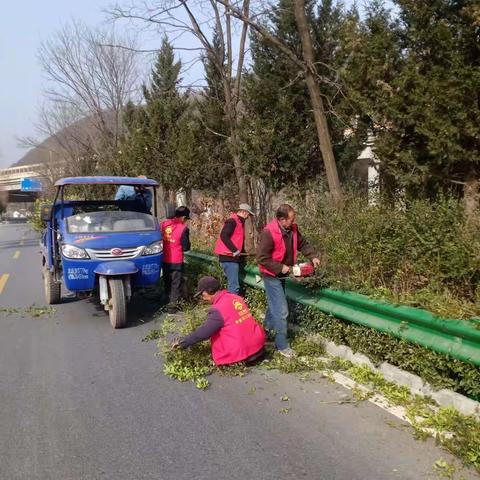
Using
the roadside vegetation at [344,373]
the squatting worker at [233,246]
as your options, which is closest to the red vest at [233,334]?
the roadside vegetation at [344,373]

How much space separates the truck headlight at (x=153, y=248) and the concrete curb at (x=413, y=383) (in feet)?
11.7

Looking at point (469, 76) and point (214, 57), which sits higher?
point (214, 57)

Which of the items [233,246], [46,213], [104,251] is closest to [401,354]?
[233,246]

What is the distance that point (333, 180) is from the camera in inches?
360

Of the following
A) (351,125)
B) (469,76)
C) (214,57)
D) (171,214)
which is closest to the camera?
(469,76)

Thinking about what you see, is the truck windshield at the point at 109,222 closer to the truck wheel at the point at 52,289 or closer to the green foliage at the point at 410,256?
the truck wheel at the point at 52,289

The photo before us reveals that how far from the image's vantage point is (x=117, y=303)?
7.81 metres

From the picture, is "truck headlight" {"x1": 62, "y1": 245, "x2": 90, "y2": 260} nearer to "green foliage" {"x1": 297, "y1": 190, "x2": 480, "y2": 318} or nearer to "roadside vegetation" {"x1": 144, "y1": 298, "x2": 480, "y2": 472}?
"roadside vegetation" {"x1": 144, "y1": 298, "x2": 480, "y2": 472}

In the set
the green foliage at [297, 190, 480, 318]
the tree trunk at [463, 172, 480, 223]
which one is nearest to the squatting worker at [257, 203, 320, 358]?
the green foliage at [297, 190, 480, 318]

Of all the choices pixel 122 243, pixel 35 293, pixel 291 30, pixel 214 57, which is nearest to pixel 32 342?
pixel 122 243

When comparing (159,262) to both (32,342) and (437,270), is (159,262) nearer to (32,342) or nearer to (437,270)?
(32,342)

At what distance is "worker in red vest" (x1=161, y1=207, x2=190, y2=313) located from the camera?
29.1 feet

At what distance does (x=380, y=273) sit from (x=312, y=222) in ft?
6.79

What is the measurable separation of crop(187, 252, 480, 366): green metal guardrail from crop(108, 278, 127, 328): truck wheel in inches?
101
